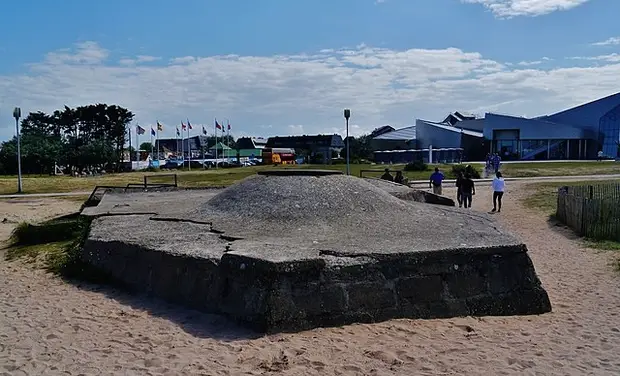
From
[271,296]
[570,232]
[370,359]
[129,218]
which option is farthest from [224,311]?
[570,232]

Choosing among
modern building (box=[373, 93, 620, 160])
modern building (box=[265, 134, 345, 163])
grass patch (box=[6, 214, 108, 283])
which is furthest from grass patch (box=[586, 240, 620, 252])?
modern building (box=[265, 134, 345, 163])

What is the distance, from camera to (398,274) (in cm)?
723

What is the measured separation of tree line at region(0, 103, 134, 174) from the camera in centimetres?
5959

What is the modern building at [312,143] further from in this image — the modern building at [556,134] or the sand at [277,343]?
the sand at [277,343]

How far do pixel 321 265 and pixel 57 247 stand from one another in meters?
7.30

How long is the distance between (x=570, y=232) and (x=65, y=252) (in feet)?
40.6

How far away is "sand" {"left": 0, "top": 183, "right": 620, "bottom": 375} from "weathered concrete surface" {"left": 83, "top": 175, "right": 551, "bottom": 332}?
0.23 m

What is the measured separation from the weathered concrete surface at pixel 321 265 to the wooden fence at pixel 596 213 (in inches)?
222

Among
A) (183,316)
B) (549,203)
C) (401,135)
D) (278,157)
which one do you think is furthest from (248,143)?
(183,316)

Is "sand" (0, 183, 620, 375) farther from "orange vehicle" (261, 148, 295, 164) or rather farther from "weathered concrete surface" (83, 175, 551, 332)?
"orange vehicle" (261, 148, 295, 164)

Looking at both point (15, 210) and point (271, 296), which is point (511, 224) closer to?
point (271, 296)

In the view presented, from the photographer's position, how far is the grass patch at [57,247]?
31.1ft

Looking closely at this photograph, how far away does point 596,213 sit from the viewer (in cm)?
1488

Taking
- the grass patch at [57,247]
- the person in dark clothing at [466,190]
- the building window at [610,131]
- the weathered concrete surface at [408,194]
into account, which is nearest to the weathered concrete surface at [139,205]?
the grass patch at [57,247]
